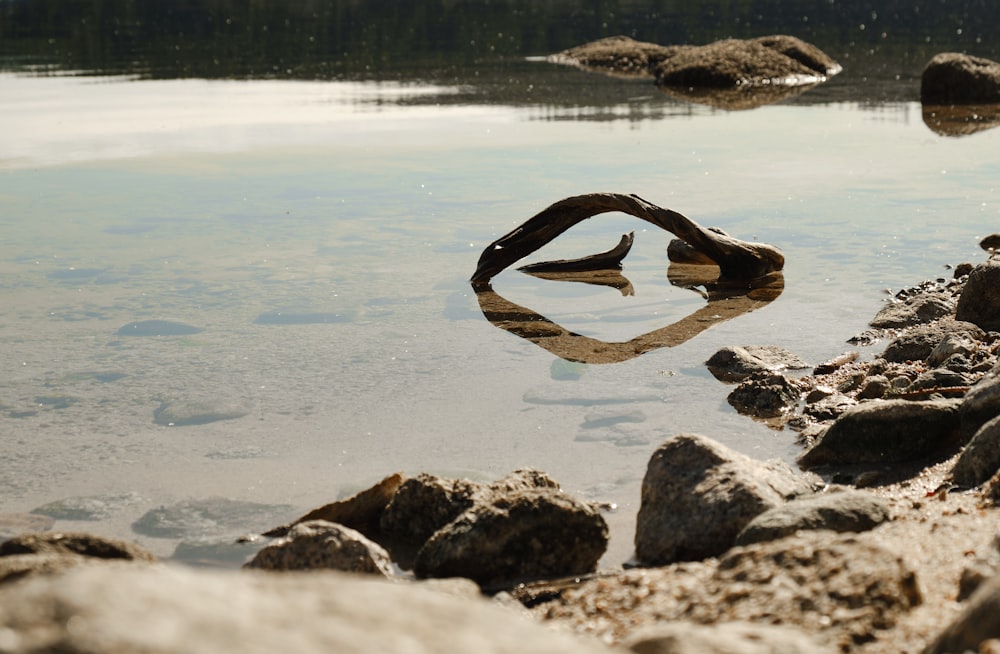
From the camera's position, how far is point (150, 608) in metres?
2.19

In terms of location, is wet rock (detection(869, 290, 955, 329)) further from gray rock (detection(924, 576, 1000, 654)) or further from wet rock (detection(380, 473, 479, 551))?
gray rock (detection(924, 576, 1000, 654))

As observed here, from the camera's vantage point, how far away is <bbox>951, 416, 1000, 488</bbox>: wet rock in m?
5.36

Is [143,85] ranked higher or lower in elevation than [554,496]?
higher

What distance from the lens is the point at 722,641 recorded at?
9.37ft

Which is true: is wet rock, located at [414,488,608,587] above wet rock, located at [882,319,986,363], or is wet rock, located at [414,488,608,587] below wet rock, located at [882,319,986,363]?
below

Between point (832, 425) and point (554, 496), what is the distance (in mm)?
1803

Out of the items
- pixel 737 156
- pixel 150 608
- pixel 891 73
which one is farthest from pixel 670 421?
pixel 891 73

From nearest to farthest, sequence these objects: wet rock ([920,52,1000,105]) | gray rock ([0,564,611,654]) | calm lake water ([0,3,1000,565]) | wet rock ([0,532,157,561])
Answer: gray rock ([0,564,611,654]) → wet rock ([0,532,157,561]) → calm lake water ([0,3,1000,565]) → wet rock ([920,52,1000,105])

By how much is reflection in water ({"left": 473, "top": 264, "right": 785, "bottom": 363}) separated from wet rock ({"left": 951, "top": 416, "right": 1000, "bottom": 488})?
10.1ft

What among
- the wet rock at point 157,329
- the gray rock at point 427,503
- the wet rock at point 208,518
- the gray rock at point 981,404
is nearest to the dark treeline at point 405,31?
the wet rock at point 157,329

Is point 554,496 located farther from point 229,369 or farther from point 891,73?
point 891,73

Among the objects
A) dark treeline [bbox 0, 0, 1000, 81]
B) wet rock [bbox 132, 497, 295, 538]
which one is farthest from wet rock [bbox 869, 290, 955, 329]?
dark treeline [bbox 0, 0, 1000, 81]

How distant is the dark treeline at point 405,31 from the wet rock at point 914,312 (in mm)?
18016

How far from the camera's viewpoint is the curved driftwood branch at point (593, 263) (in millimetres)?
10734
